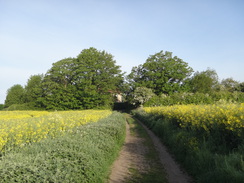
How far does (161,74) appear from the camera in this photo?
43.1 meters

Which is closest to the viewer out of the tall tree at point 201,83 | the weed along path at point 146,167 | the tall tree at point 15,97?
the weed along path at point 146,167

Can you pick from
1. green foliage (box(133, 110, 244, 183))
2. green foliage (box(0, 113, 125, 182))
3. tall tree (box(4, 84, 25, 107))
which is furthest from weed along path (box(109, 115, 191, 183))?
tall tree (box(4, 84, 25, 107))

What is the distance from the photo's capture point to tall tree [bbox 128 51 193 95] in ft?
139

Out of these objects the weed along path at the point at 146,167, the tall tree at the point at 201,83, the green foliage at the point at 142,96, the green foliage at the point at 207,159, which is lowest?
the weed along path at the point at 146,167

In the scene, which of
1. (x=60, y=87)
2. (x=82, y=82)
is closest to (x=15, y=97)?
(x=60, y=87)

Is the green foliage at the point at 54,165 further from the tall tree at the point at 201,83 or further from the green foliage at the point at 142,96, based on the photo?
the tall tree at the point at 201,83

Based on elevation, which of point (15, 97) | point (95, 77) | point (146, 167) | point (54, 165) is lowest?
point (146, 167)

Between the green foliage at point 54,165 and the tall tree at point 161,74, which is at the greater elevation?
the tall tree at point 161,74

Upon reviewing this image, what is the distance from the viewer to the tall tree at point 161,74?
42219mm

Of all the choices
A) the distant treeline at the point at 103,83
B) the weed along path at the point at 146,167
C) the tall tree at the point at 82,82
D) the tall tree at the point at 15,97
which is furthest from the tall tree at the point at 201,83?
the tall tree at the point at 15,97

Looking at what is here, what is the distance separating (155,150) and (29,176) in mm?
6165

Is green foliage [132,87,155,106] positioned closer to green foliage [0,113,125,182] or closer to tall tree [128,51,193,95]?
tall tree [128,51,193,95]

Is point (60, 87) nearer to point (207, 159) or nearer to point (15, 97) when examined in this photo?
point (15, 97)

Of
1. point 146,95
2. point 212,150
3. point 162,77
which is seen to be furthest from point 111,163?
point 162,77
